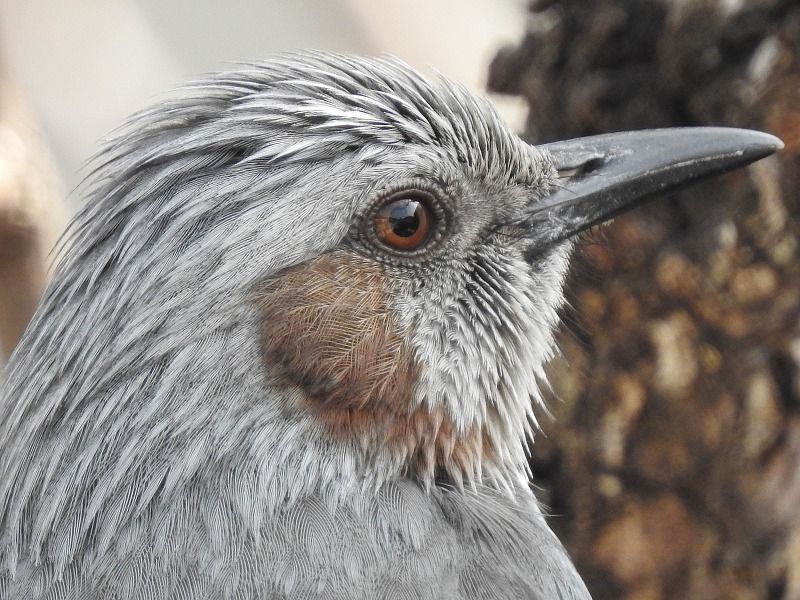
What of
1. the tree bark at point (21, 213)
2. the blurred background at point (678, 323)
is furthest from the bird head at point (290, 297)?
the tree bark at point (21, 213)

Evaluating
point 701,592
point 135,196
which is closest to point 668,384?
point 701,592

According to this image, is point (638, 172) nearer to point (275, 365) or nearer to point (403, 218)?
point (403, 218)

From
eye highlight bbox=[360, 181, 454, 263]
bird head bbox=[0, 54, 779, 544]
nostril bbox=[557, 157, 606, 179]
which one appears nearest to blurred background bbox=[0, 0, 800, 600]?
nostril bbox=[557, 157, 606, 179]

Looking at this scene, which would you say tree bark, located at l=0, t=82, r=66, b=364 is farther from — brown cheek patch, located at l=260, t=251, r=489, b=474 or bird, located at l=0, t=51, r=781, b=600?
brown cheek patch, located at l=260, t=251, r=489, b=474

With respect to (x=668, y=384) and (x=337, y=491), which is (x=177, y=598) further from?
(x=668, y=384)

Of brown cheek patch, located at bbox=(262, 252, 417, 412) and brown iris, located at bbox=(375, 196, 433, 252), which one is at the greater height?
brown iris, located at bbox=(375, 196, 433, 252)

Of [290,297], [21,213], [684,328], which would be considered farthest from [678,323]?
[21,213]
